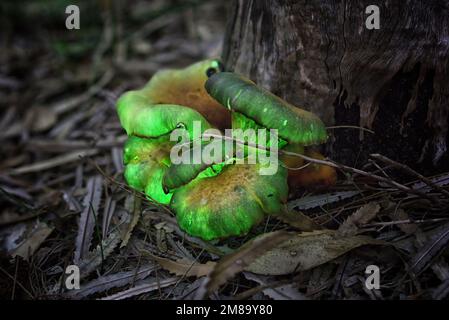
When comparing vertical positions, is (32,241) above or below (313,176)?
below

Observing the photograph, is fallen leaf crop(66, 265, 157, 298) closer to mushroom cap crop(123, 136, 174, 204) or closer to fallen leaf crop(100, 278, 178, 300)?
fallen leaf crop(100, 278, 178, 300)

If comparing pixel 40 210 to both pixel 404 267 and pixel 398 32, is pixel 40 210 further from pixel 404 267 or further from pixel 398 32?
pixel 398 32

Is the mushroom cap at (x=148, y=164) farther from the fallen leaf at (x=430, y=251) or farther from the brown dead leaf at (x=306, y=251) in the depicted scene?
the fallen leaf at (x=430, y=251)

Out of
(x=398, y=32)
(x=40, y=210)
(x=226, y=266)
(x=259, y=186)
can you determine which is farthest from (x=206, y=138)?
(x=40, y=210)

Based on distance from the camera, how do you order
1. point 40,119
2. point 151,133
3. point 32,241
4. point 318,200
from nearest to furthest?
point 151,133
point 318,200
point 32,241
point 40,119

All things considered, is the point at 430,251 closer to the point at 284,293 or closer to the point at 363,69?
the point at 284,293

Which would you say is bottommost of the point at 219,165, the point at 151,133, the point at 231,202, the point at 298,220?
the point at 298,220

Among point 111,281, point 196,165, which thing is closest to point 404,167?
point 196,165
